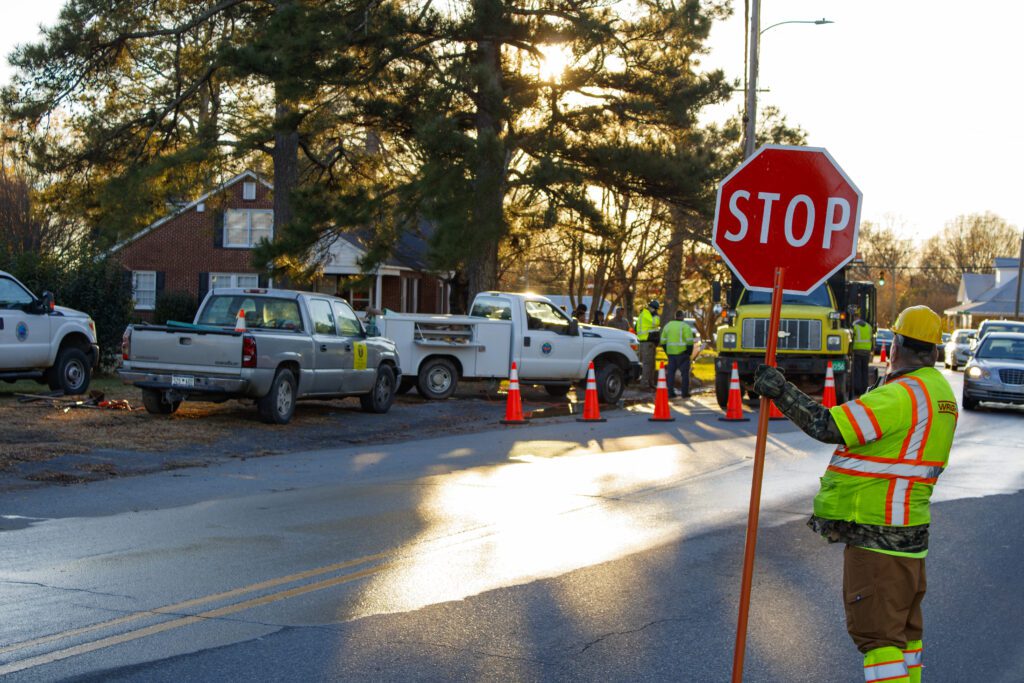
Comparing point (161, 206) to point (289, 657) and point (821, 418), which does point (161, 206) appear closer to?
point (289, 657)

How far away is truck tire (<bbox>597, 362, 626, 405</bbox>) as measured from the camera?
24.5 metres

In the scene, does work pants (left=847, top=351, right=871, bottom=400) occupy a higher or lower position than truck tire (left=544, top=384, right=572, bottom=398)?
higher

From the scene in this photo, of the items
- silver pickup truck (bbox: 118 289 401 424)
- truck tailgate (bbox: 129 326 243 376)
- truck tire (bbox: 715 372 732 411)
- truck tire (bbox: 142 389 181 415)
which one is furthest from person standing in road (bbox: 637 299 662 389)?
truck tailgate (bbox: 129 326 243 376)

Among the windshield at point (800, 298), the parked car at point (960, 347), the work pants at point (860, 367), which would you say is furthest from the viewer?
the parked car at point (960, 347)

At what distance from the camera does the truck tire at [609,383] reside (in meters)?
24.5

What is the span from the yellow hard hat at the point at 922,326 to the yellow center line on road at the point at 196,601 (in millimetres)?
4254

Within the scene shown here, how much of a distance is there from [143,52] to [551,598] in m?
25.2

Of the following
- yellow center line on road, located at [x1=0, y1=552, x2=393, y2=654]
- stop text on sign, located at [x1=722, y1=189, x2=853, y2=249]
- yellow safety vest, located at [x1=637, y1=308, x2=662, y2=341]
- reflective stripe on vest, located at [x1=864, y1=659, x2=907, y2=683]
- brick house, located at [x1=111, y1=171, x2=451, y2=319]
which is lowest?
yellow center line on road, located at [x1=0, y1=552, x2=393, y2=654]

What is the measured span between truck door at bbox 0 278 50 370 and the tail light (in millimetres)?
4338

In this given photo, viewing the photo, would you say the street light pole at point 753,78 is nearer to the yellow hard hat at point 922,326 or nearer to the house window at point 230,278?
the house window at point 230,278

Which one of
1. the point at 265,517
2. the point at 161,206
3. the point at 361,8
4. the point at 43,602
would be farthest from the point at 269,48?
the point at 43,602

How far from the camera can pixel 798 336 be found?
77.5ft

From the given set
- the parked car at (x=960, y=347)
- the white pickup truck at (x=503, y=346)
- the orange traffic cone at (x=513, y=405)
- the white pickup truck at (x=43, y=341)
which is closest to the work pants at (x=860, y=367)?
the white pickup truck at (x=503, y=346)

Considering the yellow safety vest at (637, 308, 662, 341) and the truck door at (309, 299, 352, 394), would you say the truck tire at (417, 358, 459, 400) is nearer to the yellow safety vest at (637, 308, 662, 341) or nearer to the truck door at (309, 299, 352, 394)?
the truck door at (309, 299, 352, 394)
